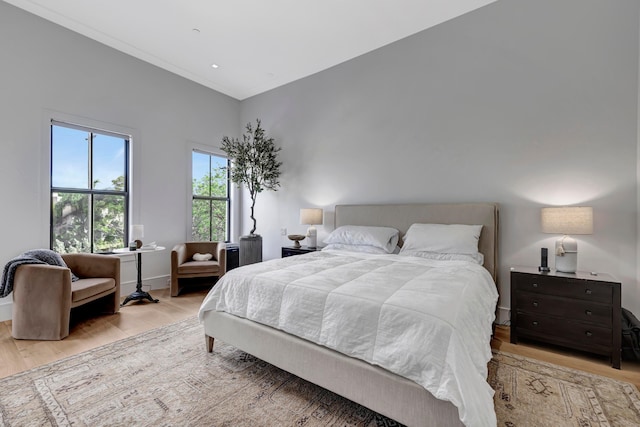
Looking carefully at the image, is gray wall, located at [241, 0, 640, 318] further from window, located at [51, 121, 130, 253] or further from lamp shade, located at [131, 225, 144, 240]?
window, located at [51, 121, 130, 253]

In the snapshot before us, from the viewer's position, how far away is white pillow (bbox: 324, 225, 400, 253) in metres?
3.35

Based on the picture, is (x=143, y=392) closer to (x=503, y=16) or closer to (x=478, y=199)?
(x=478, y=199)

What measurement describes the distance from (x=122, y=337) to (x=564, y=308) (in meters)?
3.93

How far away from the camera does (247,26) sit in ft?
11.3

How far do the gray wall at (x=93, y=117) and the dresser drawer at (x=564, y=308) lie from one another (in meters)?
4.65

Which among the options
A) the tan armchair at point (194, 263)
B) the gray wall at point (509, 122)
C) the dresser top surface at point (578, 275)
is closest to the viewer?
the dresser top surface at point (578, 275)

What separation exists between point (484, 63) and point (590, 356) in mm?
2999

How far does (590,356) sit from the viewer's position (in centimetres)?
235

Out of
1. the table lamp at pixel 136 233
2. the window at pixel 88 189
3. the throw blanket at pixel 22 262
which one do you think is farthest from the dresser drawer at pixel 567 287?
the window at pixel 88 189

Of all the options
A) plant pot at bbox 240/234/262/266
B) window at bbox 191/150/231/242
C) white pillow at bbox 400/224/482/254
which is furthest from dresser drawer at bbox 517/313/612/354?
window at bbox 191/150/231/242

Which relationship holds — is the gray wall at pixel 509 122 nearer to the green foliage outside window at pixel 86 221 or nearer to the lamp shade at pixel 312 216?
the lamp shade at pixel 312 216

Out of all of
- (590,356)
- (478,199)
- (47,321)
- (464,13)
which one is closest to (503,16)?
(464,13)

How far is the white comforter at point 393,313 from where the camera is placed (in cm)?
125

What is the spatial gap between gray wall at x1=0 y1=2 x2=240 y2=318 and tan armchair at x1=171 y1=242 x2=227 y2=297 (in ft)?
1.23
